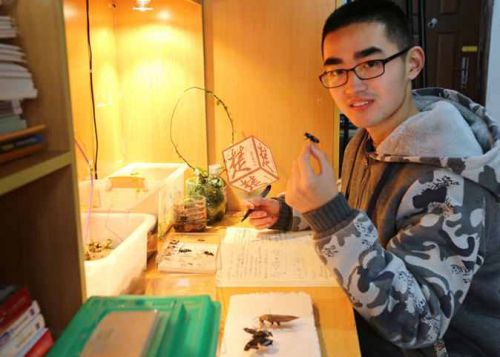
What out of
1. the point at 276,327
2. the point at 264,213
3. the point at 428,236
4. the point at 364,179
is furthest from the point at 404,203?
the point at 264,213

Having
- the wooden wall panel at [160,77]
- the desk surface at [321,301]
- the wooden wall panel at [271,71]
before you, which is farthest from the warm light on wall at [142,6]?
the desk surface at [321,301]

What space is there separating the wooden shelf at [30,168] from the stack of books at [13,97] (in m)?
0.01

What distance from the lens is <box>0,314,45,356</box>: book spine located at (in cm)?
60

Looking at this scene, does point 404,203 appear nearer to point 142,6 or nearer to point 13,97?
point 13,97

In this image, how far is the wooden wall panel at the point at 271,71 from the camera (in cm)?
156

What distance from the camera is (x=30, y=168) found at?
1.92 feet

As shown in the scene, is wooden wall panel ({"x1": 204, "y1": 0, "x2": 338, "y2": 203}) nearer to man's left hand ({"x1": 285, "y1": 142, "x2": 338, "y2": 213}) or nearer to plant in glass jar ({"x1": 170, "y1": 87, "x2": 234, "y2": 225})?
plant in glass jar ({"x1": 170, "y1": 87, "x2": 234, "y2": 225})

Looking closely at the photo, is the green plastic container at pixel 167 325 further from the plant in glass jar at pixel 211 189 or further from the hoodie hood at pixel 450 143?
the plant in glass jar at pixel 211 189

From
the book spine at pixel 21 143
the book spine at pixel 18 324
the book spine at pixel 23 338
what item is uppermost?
the book spine at pixel 21 143

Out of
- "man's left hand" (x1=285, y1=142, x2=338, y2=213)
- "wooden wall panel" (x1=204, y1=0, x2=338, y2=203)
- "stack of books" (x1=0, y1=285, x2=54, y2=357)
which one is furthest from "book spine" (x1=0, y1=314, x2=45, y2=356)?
"wooden wall panel" (x1=204, y1=0, x2=338, y2=203)

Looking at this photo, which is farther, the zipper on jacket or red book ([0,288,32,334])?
the zipper on jacket

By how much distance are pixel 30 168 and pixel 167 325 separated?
0.93 feet

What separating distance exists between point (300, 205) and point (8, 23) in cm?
58

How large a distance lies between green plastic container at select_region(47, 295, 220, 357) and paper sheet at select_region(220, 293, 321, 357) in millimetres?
133
